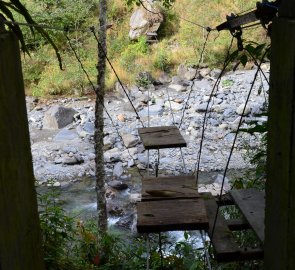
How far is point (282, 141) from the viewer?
60 cm

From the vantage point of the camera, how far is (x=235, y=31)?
1.58 m

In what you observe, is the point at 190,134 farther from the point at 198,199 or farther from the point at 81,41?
the point at 198,199

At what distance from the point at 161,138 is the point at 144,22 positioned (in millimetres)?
10324

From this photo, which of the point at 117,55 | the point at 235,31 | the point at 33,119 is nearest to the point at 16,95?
the point at 235,31

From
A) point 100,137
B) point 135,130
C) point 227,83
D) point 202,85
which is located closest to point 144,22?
point 202,85

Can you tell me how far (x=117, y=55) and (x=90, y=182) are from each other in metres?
5.52

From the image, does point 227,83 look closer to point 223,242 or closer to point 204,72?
point 204,72

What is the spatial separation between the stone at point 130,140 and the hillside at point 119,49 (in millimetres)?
2789

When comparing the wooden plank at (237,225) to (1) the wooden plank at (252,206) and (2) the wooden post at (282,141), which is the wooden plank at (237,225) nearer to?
(1) the wooden plank at (252,206)

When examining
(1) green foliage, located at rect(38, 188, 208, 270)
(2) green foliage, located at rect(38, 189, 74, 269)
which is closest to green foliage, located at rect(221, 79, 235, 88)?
(1) green foliage, located at rect(38, 188, 208, 270)

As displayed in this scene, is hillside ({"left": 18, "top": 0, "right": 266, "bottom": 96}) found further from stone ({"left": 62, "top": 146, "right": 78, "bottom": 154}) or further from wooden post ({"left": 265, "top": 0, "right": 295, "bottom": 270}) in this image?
wooden post ({"left": 265, "top": 0, "right": 295, "bottom": 270})

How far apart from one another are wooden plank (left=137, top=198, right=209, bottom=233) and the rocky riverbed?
14.2 feet

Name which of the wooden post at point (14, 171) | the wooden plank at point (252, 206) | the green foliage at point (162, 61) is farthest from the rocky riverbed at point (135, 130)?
the wooden post at point (14, 171)

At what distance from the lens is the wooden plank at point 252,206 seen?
1170mm
